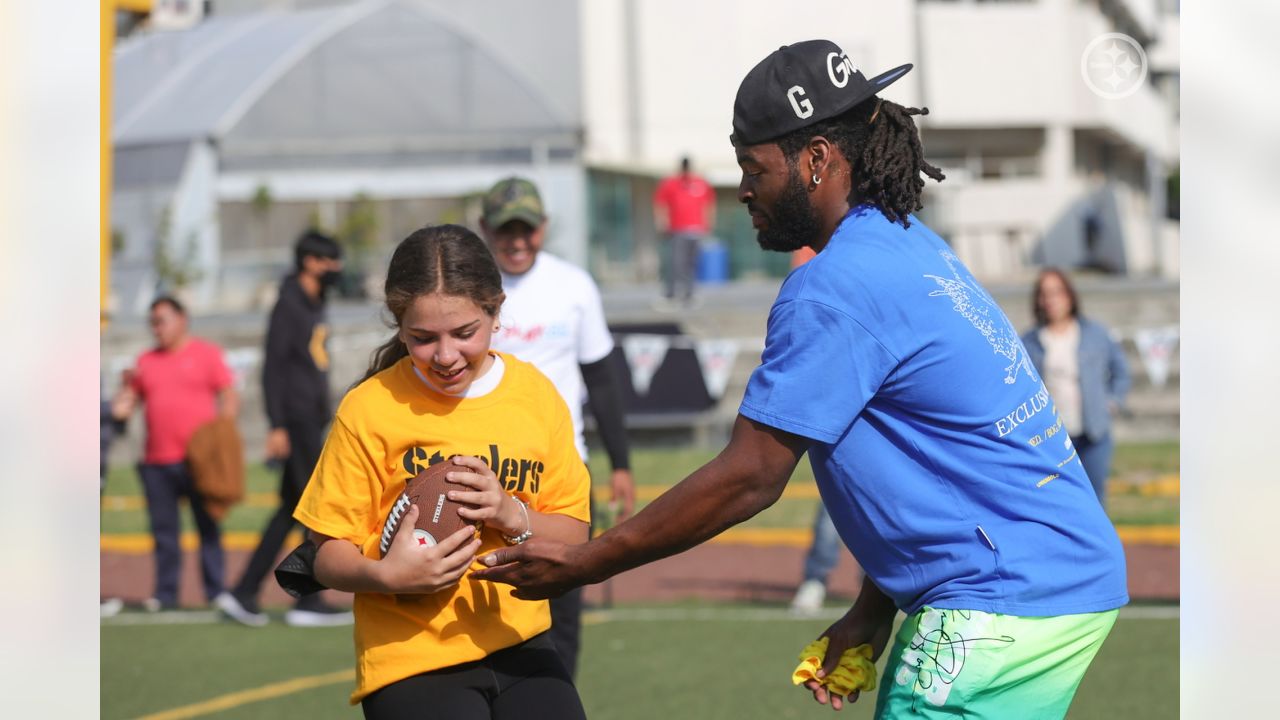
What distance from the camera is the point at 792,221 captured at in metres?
3.32

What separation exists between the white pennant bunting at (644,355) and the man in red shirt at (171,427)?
641cm

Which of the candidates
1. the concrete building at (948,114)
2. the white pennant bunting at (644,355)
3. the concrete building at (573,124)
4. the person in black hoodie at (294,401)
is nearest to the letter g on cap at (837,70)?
the person in black hoodie at (294,401)

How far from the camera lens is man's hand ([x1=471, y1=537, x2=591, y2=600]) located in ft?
11.2

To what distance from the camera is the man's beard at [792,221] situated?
329cm

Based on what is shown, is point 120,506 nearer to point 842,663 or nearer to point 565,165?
point 842,663

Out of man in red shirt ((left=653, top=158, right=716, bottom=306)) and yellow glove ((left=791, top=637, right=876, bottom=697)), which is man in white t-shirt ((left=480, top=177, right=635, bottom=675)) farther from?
man in red shirt ((left=653, top=158, right=716, bottom=306))

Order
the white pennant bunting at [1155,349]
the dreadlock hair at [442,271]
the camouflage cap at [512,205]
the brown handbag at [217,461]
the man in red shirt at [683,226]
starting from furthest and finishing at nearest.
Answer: the man in red shirt at [683,226] < the white pennant bunting at [1155,349] < the brown handbag at [217,461] < the camouflage cap at [512,205] < the dreadlock hair at [442,271]

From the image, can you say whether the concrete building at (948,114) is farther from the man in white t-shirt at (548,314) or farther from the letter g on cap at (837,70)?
the letter g on cap at (837,70)

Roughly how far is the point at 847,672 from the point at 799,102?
131cm

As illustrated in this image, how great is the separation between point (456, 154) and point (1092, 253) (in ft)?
50.6

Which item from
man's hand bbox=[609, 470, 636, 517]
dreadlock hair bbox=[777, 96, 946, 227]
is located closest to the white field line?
man's hand bbox=[609, 470, 636, 517]

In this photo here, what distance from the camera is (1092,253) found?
37812mm

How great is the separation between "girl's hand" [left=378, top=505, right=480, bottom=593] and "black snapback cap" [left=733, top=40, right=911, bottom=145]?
1.12 metres
